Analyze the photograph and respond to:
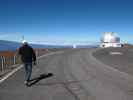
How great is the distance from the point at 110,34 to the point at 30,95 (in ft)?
242

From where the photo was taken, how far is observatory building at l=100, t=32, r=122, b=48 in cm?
7762

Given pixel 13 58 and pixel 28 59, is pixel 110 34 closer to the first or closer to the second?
pixel 13 58

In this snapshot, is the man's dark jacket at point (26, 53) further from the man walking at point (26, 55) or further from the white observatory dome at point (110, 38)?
the white observatory dome at point (110, 38)

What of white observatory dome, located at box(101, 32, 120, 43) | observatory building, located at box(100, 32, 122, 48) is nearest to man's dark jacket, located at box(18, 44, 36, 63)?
observatory building, located at box(100, 32, 122, 48)

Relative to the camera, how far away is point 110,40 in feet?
255

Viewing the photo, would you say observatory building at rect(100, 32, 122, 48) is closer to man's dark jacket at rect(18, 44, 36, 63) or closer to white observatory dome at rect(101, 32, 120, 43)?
white observatory dome at rect(101, 32, 120, 43)

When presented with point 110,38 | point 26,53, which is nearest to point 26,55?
point 26,53

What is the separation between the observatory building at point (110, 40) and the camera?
77625 millimetres

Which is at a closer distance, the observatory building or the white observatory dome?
the observatory building

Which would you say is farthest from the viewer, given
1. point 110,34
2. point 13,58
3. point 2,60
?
point 110,34

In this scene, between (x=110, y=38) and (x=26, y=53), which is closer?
(x=26, y=53)

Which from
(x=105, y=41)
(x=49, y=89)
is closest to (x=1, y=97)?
(x=49, y=89)

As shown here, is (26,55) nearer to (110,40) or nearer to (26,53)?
(26,53)

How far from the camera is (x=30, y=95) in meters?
7.47
